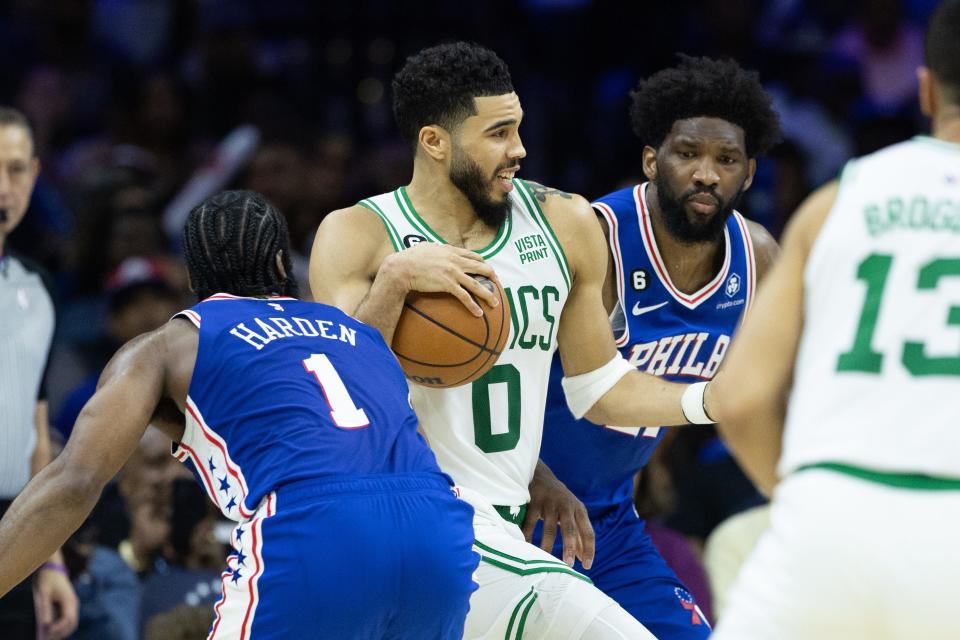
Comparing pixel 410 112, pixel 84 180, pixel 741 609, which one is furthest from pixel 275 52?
pixel 741 609

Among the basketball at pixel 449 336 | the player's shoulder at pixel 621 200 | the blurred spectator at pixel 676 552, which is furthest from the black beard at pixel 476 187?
the blurred spectator at pixel 676 552

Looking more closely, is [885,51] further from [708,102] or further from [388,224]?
[388,224]

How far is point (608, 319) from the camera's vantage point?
5352mm

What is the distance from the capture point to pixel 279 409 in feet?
13.2

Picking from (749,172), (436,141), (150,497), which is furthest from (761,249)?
(150,497)

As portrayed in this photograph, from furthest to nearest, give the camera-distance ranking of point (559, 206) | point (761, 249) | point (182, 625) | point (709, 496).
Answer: point (709, 496) → point (182, 625) → point (761, 249) → point (559, 206)

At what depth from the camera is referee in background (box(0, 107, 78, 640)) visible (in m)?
5.89

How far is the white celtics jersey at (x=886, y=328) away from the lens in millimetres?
3033

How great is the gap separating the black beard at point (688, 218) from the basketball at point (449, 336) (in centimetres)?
113

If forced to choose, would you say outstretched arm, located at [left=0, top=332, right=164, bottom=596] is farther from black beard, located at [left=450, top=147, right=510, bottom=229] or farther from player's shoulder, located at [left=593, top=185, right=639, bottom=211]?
player's shoulder, located at [left=593, top=185, right=639, bottom=211]

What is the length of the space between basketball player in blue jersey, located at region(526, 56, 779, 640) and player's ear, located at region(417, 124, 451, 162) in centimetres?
82

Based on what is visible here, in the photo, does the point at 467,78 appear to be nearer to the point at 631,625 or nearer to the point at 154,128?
the point at 631,625

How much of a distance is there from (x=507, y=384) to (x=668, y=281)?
0.98 meters

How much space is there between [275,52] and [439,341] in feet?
26.8
